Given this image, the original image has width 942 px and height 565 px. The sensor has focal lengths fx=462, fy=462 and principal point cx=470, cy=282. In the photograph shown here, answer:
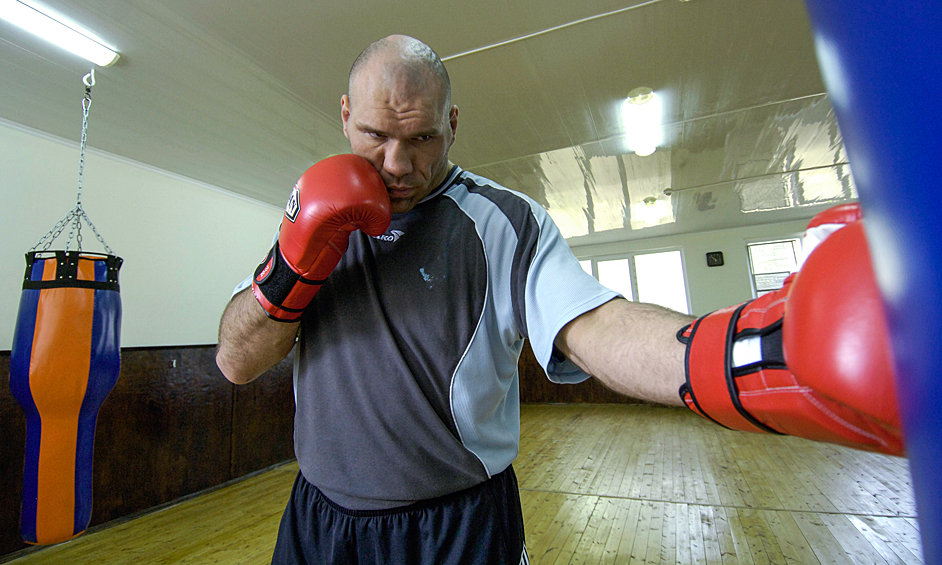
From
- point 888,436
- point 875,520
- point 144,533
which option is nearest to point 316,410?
point 888,436

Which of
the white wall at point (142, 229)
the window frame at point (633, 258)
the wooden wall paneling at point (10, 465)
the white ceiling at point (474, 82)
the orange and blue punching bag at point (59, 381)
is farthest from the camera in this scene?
the window frame at point (633, 258)

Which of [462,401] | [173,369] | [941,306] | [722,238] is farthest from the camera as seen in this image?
[722,238]

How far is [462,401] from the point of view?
0.76 metres

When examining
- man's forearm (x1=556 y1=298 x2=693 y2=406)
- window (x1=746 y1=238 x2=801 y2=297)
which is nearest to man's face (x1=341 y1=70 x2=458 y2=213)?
man's forearm (x1=556 y1=298 x2=693 y2=406)

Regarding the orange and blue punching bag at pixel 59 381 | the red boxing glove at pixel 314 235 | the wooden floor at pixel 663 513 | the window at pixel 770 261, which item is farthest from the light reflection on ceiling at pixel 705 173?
the red boxing glove at pixel 314 235

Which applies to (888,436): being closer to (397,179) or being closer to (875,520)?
(397,179)

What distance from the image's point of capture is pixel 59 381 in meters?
1.83

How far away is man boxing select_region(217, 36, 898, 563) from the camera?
2.47ft

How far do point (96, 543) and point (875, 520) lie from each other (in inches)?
172

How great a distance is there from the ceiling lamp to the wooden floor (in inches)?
104

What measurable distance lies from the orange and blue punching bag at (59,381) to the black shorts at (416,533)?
166 centimetres

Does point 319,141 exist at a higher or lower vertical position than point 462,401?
higher

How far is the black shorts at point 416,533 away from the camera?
749mm

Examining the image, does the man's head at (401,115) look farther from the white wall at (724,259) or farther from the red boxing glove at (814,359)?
the white wall at (724,259)
